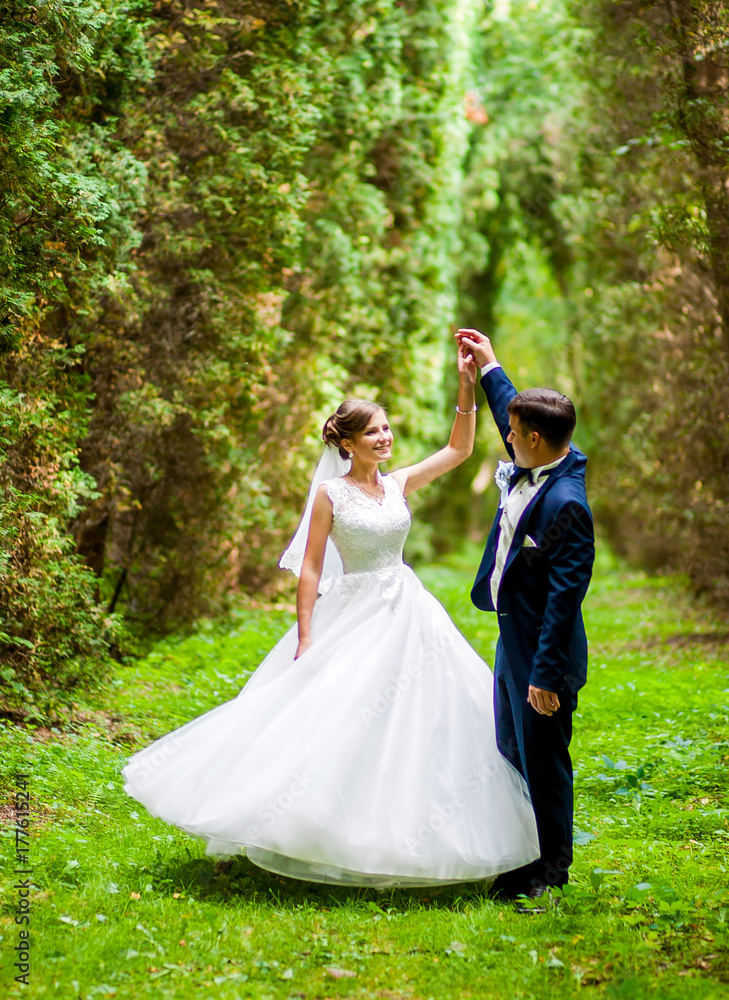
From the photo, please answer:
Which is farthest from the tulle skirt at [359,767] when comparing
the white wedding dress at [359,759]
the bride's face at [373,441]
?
the bride's face at [373,441]

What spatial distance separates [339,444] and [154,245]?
15.7ft

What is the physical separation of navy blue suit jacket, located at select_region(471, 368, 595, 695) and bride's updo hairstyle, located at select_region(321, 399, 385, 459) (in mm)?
900

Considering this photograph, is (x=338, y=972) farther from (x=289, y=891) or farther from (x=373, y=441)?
(x=373, y=441)

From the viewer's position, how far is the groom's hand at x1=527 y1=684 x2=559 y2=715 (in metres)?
4.24

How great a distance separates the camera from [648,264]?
44.1 ft

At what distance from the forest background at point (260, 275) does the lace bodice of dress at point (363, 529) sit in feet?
7.87

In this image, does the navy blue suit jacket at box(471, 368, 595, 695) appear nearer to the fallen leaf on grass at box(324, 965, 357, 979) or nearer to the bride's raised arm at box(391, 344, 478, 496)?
the bride's raised arm at box(391, 344, 478, 496)

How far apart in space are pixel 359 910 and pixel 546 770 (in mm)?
1031

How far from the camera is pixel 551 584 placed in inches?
169

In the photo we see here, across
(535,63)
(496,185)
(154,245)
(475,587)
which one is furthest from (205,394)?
(535,63)

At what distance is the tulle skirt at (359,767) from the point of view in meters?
4.24

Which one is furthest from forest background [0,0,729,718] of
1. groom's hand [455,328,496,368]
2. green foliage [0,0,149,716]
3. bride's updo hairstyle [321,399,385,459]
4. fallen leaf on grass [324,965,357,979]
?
fallen leaf on grass [324,965,357,979]

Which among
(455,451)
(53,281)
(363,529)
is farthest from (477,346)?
(53,281)

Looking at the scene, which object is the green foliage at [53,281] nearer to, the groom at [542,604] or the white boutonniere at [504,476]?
the white boutonniere at [504,476]
